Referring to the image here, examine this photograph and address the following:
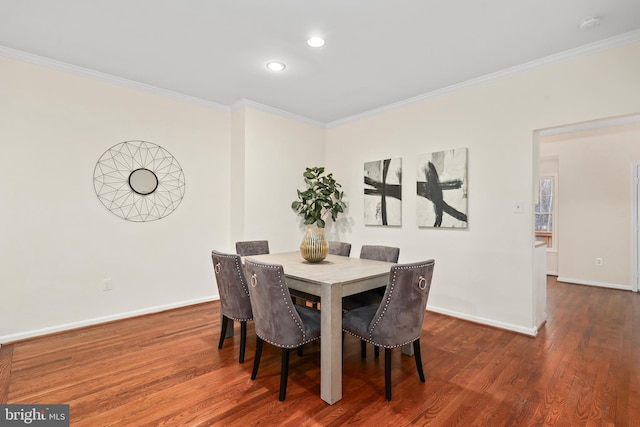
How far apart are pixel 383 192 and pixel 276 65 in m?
2.17

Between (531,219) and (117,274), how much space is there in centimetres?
444

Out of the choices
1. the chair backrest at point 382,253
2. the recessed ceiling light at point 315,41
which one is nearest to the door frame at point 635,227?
the chair backrest at point 382,253

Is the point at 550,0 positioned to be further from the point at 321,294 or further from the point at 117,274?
the point at 117,274

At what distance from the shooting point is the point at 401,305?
2.03 metres

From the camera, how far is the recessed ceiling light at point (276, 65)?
10.4ft

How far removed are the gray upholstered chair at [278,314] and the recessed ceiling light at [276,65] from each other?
209 centimetres

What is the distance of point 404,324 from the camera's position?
208 centimetres

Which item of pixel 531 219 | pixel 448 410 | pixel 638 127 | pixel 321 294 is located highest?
→ pixel 638 127

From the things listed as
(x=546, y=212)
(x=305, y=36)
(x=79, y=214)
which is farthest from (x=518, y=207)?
(x=79, y=214)

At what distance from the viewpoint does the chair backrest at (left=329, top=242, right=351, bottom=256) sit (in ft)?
11.7

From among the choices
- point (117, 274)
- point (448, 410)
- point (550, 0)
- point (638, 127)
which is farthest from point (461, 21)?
point (638, 127)

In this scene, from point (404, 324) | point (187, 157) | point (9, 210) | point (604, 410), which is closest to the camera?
point (604, 410)

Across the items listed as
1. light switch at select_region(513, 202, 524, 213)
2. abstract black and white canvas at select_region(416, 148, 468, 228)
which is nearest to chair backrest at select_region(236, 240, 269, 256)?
abstract black and white canvas at select_region(416, 148, 468, 228)

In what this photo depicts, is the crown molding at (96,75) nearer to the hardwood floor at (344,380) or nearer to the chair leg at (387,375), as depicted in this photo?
the hardwood floor at (344,380)
